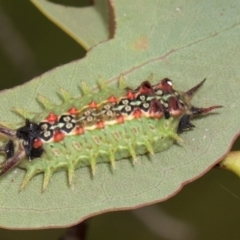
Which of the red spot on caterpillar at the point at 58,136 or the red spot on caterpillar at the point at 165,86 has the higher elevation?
the red spot on caterpillar at the point at 58,136

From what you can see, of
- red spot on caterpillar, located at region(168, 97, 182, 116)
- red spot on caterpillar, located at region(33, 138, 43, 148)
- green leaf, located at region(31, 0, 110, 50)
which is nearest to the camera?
red spot on caterpillar, located at region(33, 138, 43, 148)

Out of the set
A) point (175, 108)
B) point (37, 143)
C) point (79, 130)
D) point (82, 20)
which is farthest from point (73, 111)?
point (82, 20)

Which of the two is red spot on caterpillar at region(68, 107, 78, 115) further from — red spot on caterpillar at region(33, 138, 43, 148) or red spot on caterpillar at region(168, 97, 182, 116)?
red spot on caterpillar at region(168, 97, 182, 116)

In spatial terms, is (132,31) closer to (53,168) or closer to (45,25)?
(53,168)

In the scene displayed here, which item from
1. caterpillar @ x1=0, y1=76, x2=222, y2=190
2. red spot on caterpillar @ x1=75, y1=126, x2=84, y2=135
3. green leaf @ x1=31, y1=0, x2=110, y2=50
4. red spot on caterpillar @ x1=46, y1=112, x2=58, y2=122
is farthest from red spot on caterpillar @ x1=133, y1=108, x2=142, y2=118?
green leaf @ x1=31, y1=0, x2=110, y2=50

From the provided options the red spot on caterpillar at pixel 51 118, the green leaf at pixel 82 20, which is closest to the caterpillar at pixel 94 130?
the red spot on caterpillar at pixel 51 118

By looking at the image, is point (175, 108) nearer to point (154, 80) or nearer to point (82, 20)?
point (154, 80)

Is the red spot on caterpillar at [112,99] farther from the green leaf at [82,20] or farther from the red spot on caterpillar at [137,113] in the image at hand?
the green leaf at [82,20]
